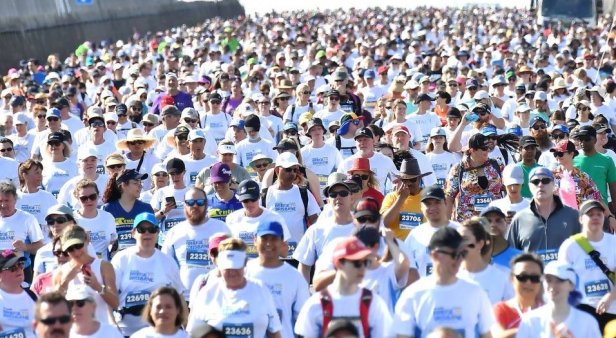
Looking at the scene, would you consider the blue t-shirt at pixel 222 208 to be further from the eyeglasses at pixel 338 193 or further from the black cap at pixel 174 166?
the eyeglasses at pixel 338 193

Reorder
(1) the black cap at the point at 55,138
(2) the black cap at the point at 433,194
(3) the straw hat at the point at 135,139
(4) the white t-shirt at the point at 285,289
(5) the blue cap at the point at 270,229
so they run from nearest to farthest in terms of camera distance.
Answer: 1. (4) the white t-shirt at the point at 285,289
2. (5) the blue cap at the point at 270,229
3. (2) the black cap at the point at 433,194
4. (1) the black cap at the point at 55,138
5. (3) the straw hat at the point at 135,139

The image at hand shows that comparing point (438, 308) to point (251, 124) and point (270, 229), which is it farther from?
point (251, 124)

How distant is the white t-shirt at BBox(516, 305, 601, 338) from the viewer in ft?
26.5

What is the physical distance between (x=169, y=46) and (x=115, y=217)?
90.4 feet

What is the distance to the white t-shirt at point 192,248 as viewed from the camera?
1110cm

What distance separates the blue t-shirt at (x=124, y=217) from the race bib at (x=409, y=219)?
7.36 ft

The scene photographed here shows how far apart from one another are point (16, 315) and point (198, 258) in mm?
1714

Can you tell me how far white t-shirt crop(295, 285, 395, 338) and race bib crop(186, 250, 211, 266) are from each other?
2.77 meters

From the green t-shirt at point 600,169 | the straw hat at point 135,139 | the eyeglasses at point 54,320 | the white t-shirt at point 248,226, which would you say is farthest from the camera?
the straw hat at point 135,139

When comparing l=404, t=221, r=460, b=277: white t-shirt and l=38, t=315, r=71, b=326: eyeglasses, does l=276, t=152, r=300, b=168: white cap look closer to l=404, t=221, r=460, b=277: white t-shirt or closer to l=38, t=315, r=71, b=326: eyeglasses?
l=404, t=221, r=460, b=277: white t-shirt

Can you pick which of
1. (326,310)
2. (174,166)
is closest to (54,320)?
(326,310)

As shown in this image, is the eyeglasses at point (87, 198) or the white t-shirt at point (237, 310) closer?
the white t-shirt at point (237, 310)

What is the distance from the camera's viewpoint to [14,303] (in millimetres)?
9883

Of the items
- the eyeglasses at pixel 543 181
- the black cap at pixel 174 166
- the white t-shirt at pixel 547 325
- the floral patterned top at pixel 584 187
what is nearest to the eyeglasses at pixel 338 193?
the eyeglasses at pixel 543 181
